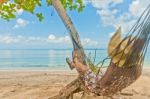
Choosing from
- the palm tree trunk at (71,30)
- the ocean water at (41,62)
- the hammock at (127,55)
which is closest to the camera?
the hammock at (127,55)

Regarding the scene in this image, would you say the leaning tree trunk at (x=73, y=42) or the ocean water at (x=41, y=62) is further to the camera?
the ocean water at (x=41, y=62)

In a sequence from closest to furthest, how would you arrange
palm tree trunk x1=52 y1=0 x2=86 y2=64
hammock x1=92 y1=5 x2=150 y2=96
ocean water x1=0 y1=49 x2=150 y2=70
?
hammock x1=92 y1=5 x2=150 y2=96, palm tree trunk x1=52 y1=0 x2=86 y2=64, ocean water x1=0 y1=49 x2=150 y2=70

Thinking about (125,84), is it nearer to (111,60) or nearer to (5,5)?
(111,60)

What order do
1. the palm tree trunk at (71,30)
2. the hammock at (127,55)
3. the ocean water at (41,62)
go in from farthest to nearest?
the ocean water at (41,62)
the palm tree trunk at (71,30)
the hammock at (127,55)

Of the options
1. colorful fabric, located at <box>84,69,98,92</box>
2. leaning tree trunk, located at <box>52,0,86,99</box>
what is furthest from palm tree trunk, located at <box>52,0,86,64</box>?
colorful fabric, located at <box>84,69,98,92</box>

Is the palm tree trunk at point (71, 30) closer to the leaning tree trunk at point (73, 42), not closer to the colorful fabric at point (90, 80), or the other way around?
the leaning tree trunk at point (73, 42)

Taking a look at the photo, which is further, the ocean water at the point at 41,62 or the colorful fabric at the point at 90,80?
the ocean water at the point at 41,62

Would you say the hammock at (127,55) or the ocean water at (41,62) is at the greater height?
the ocean water at (41,62)

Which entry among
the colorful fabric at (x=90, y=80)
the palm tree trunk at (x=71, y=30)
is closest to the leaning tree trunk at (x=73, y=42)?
the palm tree trunk at (x=71, y=30)

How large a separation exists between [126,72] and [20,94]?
3614mm

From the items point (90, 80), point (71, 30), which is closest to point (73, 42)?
point (71, 30)

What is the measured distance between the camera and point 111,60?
531 centimetres

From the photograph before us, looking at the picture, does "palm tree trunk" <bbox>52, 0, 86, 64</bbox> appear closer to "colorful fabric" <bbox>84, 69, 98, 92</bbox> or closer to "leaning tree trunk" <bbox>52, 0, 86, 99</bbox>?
"leaning tree trunk" <bbox>52, 0, 86, 99</bbox>

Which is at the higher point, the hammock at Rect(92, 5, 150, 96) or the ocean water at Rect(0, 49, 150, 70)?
the ocean water at Rect(0, 49, 150, 70)
